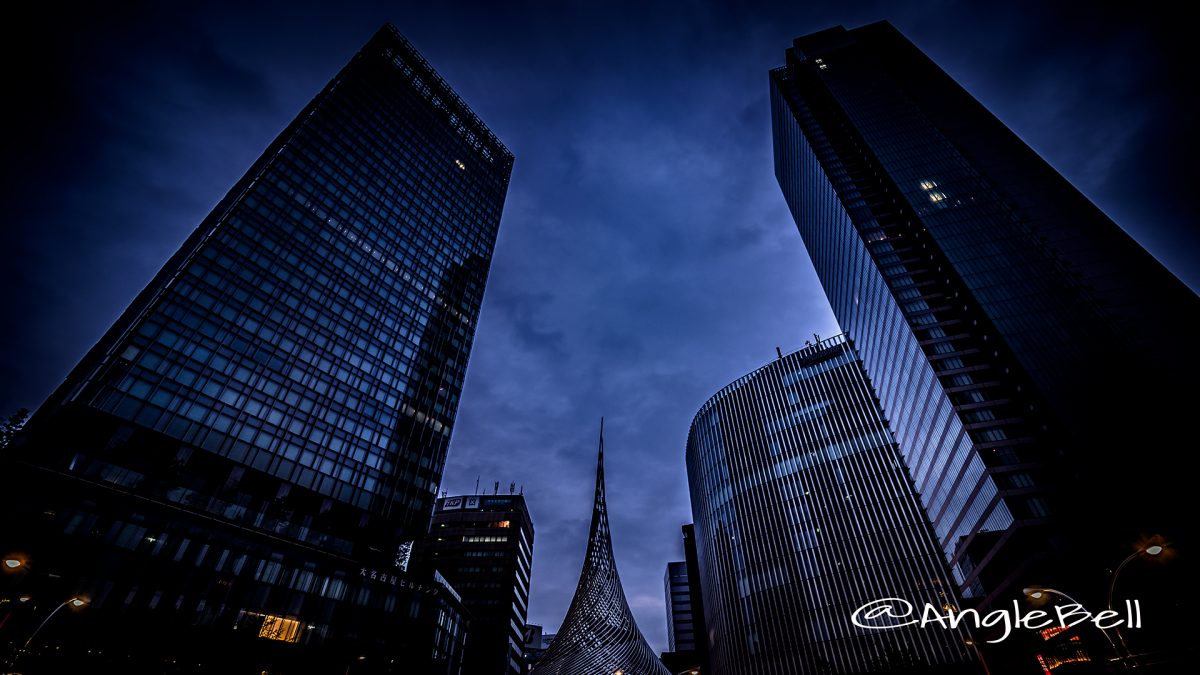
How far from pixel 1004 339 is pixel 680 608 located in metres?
129

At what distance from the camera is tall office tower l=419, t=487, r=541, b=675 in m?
96.8

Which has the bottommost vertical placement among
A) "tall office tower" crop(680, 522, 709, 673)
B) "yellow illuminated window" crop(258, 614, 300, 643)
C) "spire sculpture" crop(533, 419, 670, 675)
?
"yellow illuminated window" crop(258, 614, 300, 643)

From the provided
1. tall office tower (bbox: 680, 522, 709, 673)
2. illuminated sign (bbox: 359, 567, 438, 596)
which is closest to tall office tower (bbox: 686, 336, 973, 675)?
tall office tower (bbox: 680, 522, 709, 673)

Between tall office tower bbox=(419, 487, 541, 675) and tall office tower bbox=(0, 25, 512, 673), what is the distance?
3644 cm

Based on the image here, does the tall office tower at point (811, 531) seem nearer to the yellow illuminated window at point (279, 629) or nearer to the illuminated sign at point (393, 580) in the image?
the illuminated sign at point (393, 580)

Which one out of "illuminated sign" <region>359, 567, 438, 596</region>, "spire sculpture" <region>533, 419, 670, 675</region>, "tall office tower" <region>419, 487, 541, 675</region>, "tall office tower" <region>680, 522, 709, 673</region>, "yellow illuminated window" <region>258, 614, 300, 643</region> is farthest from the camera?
"tall office tower" <region>680, 522, 709, 673</region>

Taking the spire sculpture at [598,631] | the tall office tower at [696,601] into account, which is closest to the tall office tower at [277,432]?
the spire sculpture at [598,631]

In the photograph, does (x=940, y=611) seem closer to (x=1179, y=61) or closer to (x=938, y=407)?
(x=938, y=407)

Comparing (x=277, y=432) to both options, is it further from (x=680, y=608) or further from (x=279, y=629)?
(x=680, y=608)

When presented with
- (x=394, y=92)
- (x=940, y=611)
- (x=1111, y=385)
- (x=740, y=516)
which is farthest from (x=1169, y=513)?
(x=394, y=92)

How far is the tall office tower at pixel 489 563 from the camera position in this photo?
9681cm

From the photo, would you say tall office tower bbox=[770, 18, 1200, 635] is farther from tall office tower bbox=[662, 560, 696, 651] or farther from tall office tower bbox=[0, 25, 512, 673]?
tall office tower bbox=[662, 560, 696, 651]

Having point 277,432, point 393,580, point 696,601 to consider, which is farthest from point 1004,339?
point 696,601

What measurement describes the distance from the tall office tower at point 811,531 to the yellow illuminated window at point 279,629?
53010 mm
